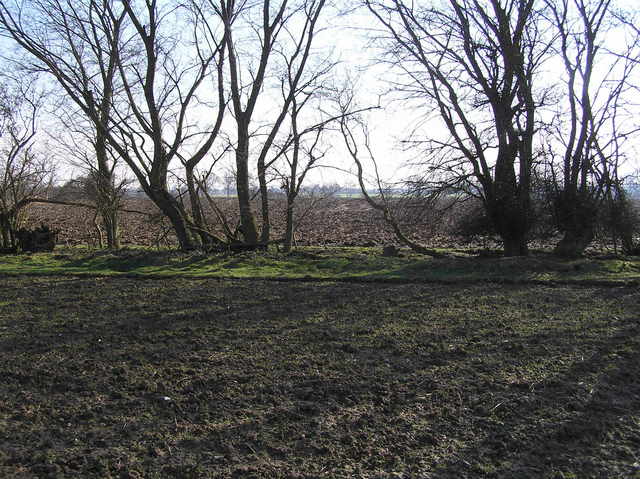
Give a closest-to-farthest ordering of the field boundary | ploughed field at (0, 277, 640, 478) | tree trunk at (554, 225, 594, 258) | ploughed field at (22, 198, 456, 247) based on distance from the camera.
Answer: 1. ploughed field at (0, 277, 640, 478)
2. the field boundary
3. tree trunk at (554, 225, 594, 258)
4. ploughed field at (22, 198, 456, 247)

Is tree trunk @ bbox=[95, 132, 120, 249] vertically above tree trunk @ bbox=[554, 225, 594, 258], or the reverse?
tree trunk @ bbox=[95, 132, 120, 249]

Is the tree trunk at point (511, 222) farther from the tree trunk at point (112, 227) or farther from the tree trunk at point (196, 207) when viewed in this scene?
the tree trunk at point (112, 227)

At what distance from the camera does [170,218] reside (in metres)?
13.8

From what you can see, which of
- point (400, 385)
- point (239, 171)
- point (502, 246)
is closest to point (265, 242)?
point (239, 171)

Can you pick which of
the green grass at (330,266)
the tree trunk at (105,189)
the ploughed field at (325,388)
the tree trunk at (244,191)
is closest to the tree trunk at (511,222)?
the green grass at (330,266)

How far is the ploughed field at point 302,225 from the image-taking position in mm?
13742

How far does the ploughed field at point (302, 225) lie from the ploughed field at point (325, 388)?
5.83 metres

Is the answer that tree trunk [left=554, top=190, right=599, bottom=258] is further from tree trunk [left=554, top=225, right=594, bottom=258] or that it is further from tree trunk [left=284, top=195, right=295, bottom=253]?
tree trunk [left=284, top=195, right=295, bottom=253]

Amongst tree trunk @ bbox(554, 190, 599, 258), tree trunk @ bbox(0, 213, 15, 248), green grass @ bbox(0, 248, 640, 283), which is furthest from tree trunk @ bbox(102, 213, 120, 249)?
tree trunk @ bbox(554, 190, 599, 258)

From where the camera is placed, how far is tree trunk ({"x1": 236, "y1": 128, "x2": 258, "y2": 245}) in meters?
13.4

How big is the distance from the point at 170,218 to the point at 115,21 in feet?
16.6

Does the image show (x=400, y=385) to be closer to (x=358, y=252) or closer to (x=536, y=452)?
(x=536, y=452)

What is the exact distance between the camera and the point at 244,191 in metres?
13.5

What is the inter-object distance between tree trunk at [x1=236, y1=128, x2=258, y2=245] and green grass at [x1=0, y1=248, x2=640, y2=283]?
139 centimetres
